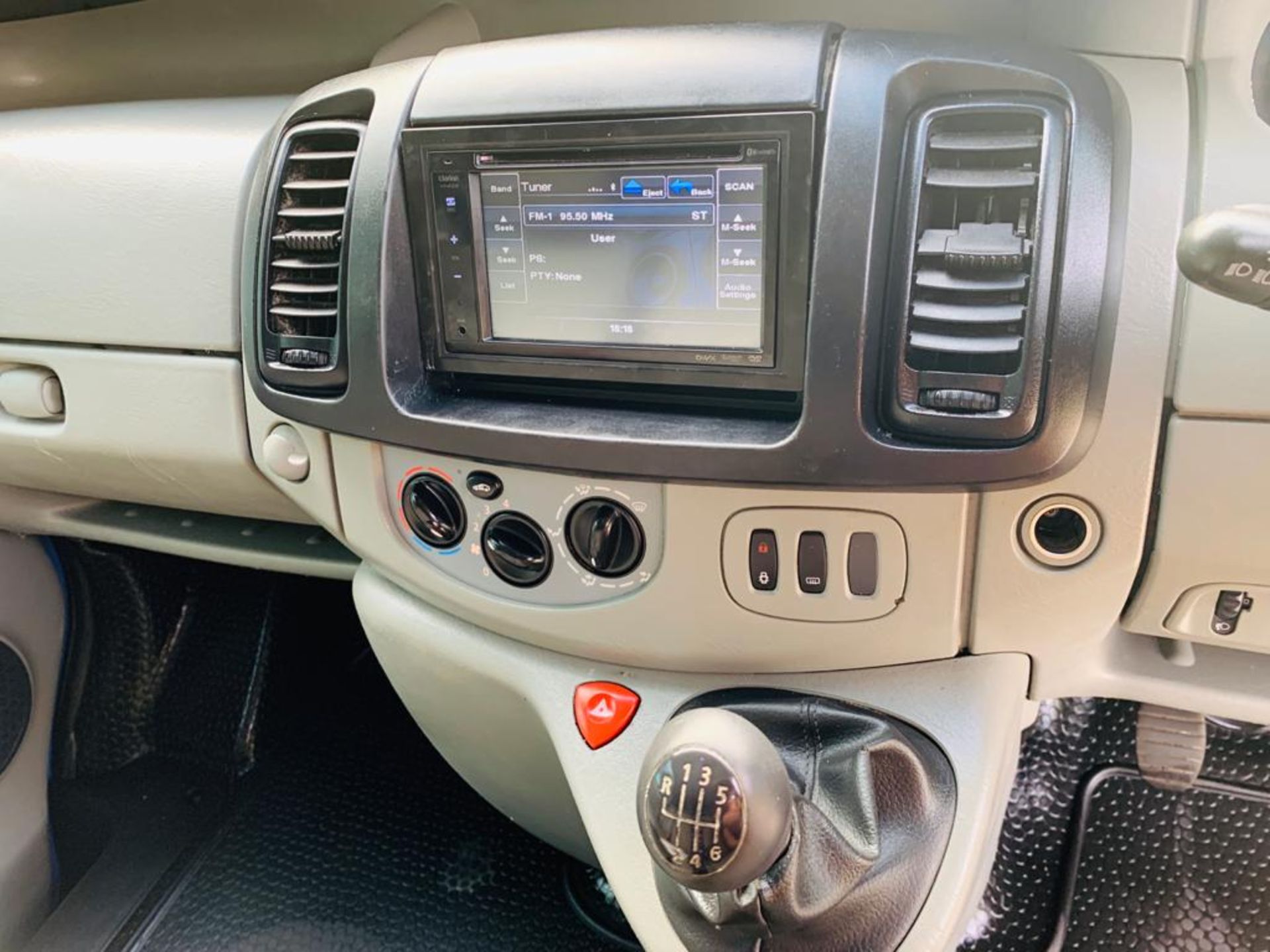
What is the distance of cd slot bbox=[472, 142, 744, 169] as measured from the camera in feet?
2.04

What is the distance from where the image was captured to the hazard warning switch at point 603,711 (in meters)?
0.76

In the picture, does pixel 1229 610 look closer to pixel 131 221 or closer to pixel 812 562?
pixel 812 562

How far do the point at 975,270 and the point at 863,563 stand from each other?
0.19m

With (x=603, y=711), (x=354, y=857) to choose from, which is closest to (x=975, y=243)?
(x=603, y=711)

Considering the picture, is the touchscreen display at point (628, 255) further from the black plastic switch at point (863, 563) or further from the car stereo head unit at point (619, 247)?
the black plastic switch at point (863, 563)

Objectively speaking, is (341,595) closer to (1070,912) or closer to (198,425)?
(198,425)

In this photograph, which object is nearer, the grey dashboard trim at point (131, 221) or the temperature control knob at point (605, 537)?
the temperature control knob at point (605, 537)

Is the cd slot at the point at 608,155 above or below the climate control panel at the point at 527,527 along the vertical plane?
above

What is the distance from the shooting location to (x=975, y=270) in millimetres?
585

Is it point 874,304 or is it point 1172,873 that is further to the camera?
point 1172,873

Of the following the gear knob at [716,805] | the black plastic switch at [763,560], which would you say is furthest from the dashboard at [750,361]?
the gear knob at [716,805]

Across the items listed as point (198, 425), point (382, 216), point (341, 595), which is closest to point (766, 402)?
point (382, 216)

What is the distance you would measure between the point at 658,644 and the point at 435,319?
286 millimetres

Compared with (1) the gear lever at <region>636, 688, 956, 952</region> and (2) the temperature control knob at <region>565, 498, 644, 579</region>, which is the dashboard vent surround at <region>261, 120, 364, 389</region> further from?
(1) the gear lever at <region>636, 688, 956, 952</region>
